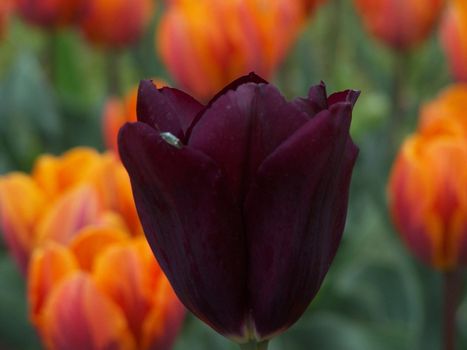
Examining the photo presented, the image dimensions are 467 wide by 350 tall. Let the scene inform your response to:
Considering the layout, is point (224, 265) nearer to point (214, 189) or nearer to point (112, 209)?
point (214, 189)

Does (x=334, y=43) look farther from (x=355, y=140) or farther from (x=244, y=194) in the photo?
(x=244, y=194)

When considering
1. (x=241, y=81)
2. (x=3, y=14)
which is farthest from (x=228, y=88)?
(x=3, y=14)

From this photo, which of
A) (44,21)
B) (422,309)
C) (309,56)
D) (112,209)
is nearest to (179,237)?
(112,209)

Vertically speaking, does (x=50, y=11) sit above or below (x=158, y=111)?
above

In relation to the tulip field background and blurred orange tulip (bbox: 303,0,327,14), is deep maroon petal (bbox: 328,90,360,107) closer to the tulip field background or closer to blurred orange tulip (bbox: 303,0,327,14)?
the tulip field background

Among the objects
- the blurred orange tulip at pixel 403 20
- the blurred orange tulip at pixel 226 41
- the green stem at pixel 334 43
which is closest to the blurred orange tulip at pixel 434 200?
the blurred orange tulip at pixel 226 41

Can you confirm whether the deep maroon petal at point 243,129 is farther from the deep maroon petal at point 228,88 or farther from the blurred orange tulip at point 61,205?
the blurred orange tulip at point 61,205

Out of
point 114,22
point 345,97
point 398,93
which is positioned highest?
point 114,22

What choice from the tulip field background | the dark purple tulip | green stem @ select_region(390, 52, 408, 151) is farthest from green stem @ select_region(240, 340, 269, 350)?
green stem @ select_region(390, 52, 408, 151)
